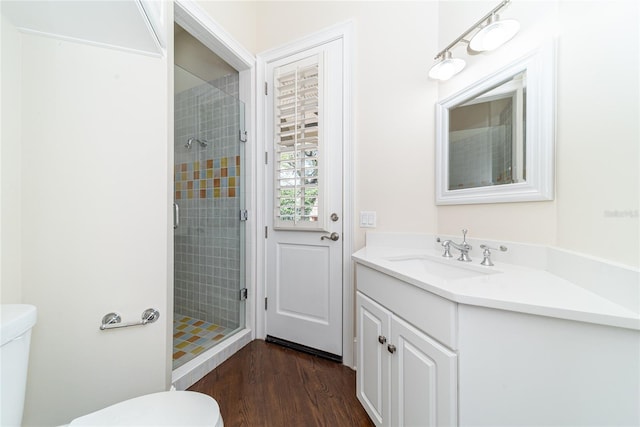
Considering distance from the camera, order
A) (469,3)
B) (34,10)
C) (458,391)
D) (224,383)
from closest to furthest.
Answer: (458,391) < (34,10) < (469,3) < (224,383)

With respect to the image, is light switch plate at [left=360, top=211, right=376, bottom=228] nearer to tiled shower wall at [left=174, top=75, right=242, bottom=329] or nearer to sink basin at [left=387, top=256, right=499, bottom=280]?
sink basin at [left=387, top=256, right=499, bottom=280]

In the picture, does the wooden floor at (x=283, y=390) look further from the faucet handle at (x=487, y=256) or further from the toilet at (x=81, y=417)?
the faucet handle at (x=487, y=256)

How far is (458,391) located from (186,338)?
5.68ft

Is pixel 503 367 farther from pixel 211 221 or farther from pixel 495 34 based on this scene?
pixel 211 221

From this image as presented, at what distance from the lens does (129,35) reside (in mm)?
920

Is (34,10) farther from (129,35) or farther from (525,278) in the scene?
(525,278)

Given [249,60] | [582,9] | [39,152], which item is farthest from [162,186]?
[582,9]

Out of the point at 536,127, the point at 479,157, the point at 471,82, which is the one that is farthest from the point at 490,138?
Result: the point at 471,82

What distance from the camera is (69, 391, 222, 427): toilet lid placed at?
27.0 inches

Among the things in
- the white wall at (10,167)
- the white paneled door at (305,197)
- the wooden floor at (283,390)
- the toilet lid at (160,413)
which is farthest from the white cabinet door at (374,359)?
the white wall at (10,167)

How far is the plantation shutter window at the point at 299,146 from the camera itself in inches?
65.0

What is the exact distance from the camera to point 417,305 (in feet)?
2.65

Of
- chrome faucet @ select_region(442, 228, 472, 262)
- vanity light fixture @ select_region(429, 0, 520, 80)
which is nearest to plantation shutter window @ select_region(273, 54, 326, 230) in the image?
chrome faucet @ select_region(442, 228, 472, 262)

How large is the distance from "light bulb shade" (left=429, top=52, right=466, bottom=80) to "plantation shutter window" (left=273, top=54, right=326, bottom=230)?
730mm
